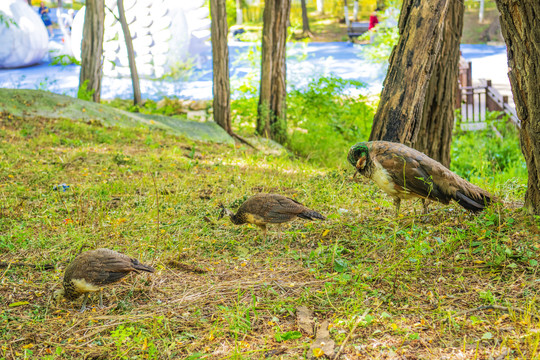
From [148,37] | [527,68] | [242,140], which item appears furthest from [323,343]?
[148,37]

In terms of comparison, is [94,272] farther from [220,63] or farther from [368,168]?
[220,63]

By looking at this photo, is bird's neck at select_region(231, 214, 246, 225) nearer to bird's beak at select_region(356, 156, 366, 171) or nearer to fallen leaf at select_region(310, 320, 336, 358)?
bird's beak at select_region(356, 156, 366, 171)

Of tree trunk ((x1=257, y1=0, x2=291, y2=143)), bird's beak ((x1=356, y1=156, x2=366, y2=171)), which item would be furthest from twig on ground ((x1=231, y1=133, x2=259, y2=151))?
bird's beak ((x1=356, y1=156, x2=366, y2=171))

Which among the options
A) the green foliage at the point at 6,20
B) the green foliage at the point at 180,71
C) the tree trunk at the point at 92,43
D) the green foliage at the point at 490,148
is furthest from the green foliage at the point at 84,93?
the green foliage at the point at 490,148

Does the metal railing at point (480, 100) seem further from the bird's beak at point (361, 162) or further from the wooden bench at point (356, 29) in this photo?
the bird's beak at point (361, 162)

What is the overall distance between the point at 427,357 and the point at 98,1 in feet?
38.2

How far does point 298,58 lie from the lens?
18094 mm

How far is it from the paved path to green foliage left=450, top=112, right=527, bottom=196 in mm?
3554

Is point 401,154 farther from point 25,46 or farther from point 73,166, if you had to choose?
point 25,46

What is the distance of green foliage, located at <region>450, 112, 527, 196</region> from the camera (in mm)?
12891

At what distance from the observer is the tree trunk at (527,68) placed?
409cm

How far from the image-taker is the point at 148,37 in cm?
2122

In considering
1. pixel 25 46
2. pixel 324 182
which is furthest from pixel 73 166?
pixel 25 46

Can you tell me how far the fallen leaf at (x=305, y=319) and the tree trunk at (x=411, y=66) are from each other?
403 cm
